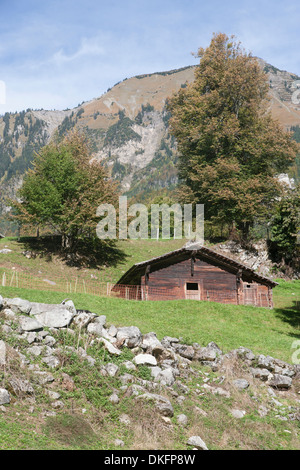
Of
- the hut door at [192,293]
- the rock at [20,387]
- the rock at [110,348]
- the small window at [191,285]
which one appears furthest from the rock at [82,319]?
the small window at [191,285]

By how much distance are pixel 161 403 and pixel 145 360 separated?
2405 millimetres

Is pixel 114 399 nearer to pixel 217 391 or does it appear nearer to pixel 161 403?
pixel 161 403

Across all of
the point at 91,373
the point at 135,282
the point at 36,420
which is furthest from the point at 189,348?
the point at 135,282

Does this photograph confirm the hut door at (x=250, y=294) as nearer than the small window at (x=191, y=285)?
Yes

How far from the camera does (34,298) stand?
20.6m

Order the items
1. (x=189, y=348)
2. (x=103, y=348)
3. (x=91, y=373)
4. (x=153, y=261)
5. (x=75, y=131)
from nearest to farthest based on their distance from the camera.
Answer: (x=91, y=373) → (x=103, y=348) → (x=189, y=348) → (x=153, y=261) → (x=75, y=131)

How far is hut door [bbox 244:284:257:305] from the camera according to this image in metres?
30.8

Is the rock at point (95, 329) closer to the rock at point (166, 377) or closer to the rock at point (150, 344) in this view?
the rock at point (150, 344)

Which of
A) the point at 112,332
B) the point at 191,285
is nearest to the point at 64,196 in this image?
the point at 191,285

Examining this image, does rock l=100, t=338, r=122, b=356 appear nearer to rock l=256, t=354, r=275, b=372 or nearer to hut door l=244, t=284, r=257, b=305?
rock l=256, t=354, r=275, b=372

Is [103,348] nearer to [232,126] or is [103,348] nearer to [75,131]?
[232,126]

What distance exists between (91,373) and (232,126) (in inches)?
1445

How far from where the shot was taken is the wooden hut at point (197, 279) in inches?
1185

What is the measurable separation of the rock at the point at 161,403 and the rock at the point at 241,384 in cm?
354
